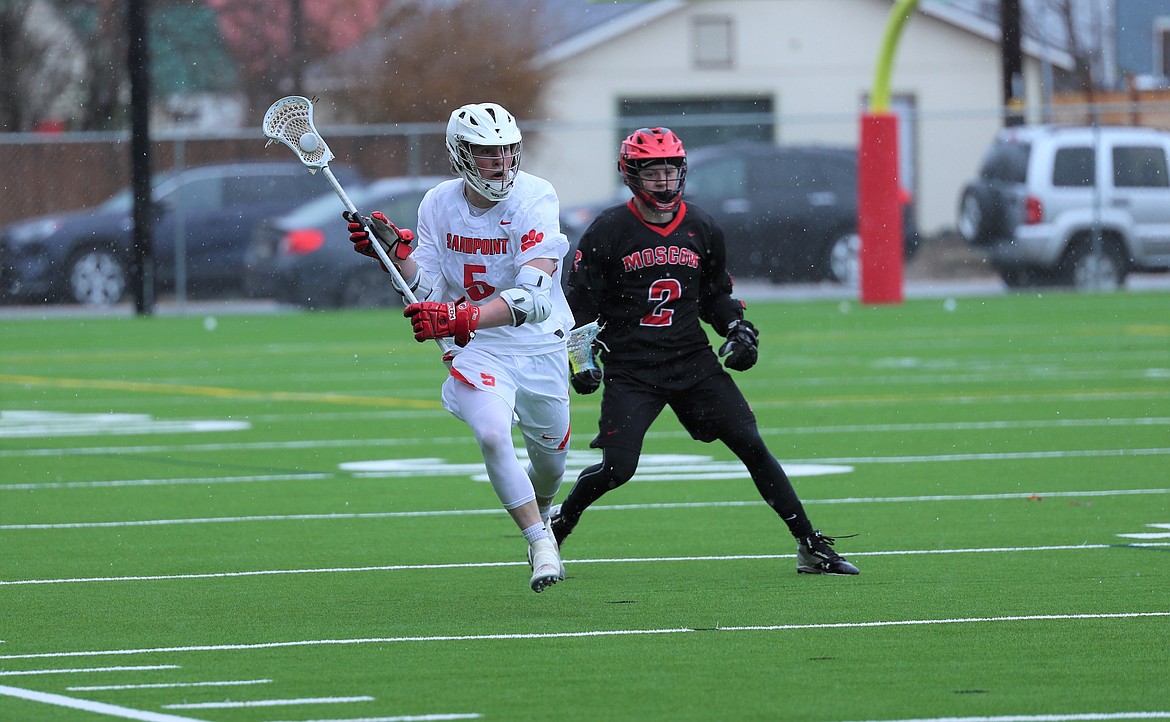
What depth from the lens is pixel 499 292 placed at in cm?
805

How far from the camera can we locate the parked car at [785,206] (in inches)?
1112

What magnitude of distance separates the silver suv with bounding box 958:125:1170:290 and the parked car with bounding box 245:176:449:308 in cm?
742

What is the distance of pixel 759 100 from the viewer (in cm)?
4700

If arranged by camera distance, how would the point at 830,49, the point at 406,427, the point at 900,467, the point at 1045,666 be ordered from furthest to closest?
1. the point at 830,49
2. the point at 406,427
3. the point at 900,467
4. the point at 1045,666

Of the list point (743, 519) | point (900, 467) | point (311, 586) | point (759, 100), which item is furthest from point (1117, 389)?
point (759, 100)

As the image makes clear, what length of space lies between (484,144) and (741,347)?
1286 mm

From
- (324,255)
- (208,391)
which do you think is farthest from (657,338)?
(324,255)

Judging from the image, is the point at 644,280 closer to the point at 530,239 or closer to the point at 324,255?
the point at 530,239

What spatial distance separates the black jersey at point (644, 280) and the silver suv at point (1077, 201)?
19975 mm

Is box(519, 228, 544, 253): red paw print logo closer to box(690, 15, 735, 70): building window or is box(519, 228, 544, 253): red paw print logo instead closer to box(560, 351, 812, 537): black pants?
box(560, 351, 812, 537): black pants

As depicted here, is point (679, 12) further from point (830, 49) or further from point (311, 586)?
point (311, 586)

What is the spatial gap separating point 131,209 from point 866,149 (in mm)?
9636

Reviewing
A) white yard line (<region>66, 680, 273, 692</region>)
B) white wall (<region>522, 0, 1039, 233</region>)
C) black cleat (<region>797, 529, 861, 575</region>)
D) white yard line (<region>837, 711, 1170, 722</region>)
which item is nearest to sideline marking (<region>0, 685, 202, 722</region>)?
white yard line (<region>66, 680, 273, 692</region>)

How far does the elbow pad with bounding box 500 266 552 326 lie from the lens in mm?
7691
